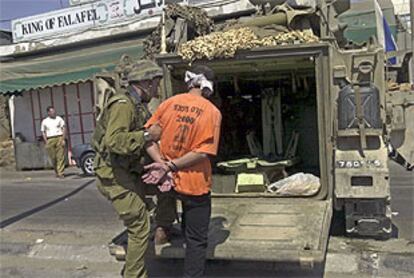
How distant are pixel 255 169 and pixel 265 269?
1.99 m

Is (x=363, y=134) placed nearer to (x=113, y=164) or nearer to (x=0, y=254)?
(x=113, y=164)

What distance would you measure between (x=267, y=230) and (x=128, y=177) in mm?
1441

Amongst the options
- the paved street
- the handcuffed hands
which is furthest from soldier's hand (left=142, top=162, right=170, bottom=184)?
the paved street

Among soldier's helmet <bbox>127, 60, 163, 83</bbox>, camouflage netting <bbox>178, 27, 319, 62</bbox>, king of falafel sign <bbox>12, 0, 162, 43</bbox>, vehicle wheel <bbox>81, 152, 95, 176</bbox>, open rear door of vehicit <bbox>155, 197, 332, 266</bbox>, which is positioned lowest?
vehicle wheel <bbox>81, 152, 95, 176</bbox>

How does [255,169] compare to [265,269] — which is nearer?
[265,269]

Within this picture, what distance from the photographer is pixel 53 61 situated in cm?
1311

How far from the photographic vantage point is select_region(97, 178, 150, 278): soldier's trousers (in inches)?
158

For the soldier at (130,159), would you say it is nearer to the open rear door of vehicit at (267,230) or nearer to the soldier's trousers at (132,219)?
the soldier's trousers at (132,219)

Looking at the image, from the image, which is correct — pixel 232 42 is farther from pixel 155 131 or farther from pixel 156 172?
pixel 156 172

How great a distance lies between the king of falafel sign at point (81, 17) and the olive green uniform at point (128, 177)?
9154mm

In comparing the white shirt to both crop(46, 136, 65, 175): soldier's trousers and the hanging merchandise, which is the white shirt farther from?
the hanging merchandise

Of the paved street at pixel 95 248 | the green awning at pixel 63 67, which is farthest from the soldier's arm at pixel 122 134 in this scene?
the green awning at pixel 63 67

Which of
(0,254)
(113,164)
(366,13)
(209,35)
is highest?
(366,13)

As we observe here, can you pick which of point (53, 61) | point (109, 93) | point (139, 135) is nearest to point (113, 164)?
point (139, 135)
